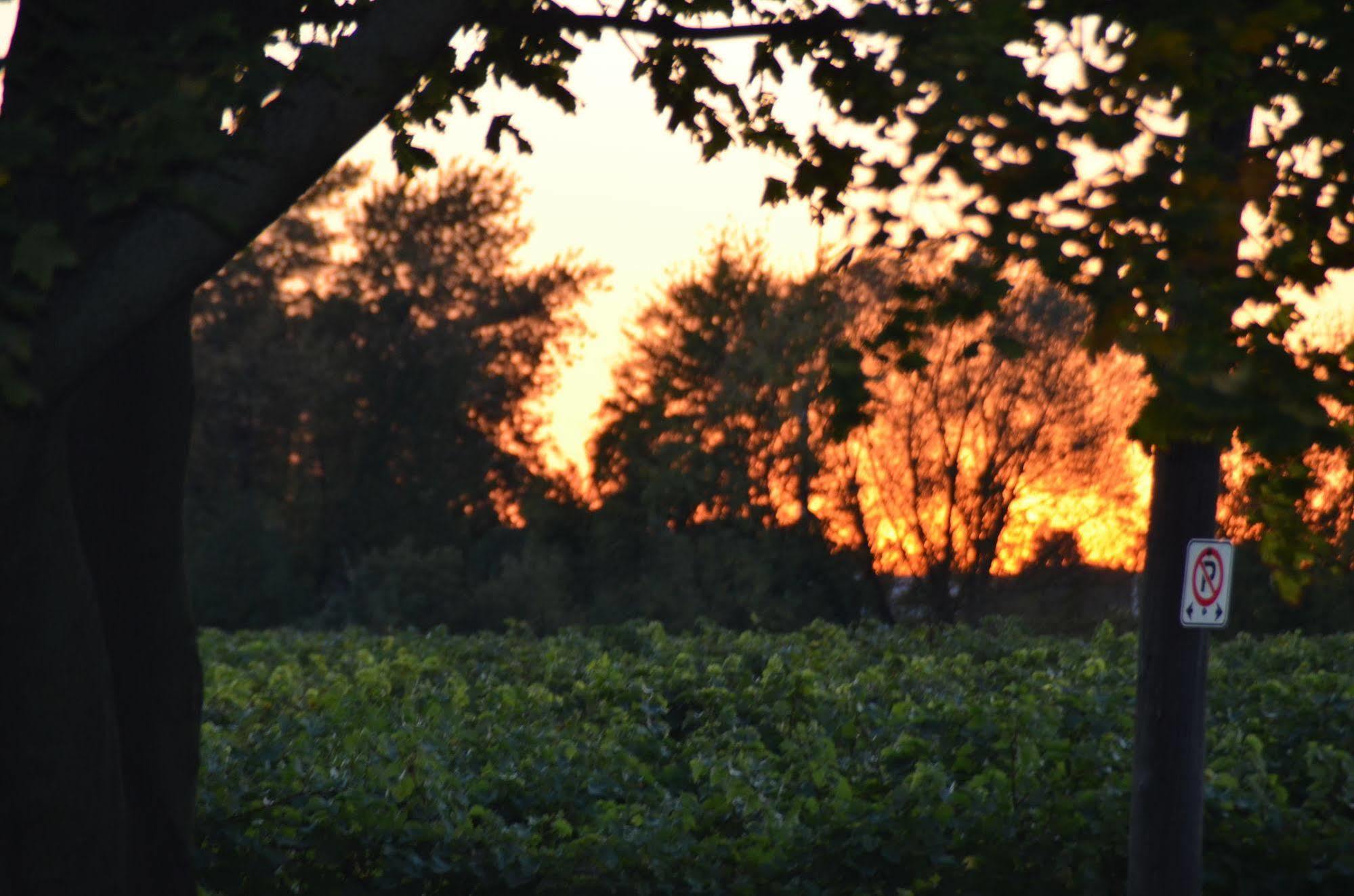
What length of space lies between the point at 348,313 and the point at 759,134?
35.8 meters

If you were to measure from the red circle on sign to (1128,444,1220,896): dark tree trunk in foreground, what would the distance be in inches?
1.9

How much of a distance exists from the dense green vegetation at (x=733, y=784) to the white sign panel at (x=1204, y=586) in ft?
3.75

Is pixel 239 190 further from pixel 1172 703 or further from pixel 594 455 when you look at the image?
pixel 594 455

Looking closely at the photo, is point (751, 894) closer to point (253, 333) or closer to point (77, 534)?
point (77, 534)

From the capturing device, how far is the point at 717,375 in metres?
36.3

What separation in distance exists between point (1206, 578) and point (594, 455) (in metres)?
29.1

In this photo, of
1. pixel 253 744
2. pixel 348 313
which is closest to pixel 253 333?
pixel 348 313

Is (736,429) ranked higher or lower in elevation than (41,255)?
higher

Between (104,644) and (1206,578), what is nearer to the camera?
(104,644)

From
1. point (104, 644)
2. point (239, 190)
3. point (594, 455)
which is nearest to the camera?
point (239, 190)

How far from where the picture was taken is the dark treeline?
1161 inches

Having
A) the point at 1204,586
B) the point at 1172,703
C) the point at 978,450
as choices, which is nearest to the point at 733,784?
the point at 1172,703

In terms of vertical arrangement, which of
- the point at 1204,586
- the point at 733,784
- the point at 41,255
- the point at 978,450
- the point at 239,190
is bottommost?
the point at 733,784

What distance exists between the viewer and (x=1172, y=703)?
6.32 meters
